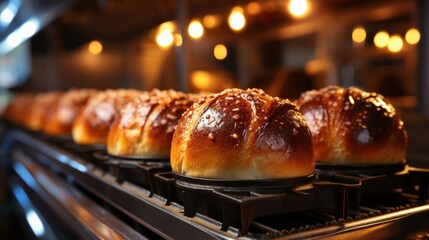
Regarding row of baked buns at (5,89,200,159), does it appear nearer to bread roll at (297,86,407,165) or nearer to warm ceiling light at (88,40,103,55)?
bread roll at (297,86,407,165)

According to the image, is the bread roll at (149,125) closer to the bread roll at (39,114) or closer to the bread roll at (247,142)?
the bread roll at (247,142)

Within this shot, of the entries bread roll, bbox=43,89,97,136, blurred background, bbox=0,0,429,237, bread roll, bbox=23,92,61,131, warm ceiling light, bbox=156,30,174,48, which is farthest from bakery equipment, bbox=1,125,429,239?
warm ceiling light, bbox=156,30,174,48

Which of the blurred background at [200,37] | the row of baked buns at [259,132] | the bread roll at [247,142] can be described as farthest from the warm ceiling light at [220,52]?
the bread roll at [247,142]

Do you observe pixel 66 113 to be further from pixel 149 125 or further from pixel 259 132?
pixel 259 132

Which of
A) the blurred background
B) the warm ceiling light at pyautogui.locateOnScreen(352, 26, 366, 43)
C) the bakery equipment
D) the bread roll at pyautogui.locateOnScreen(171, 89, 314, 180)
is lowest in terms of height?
the bakery equipment

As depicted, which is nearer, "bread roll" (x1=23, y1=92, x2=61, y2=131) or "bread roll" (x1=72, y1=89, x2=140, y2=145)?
"bread roll" (x1=72, y1=89, x2=140, y2=145)

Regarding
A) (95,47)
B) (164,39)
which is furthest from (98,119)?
(95,47)
